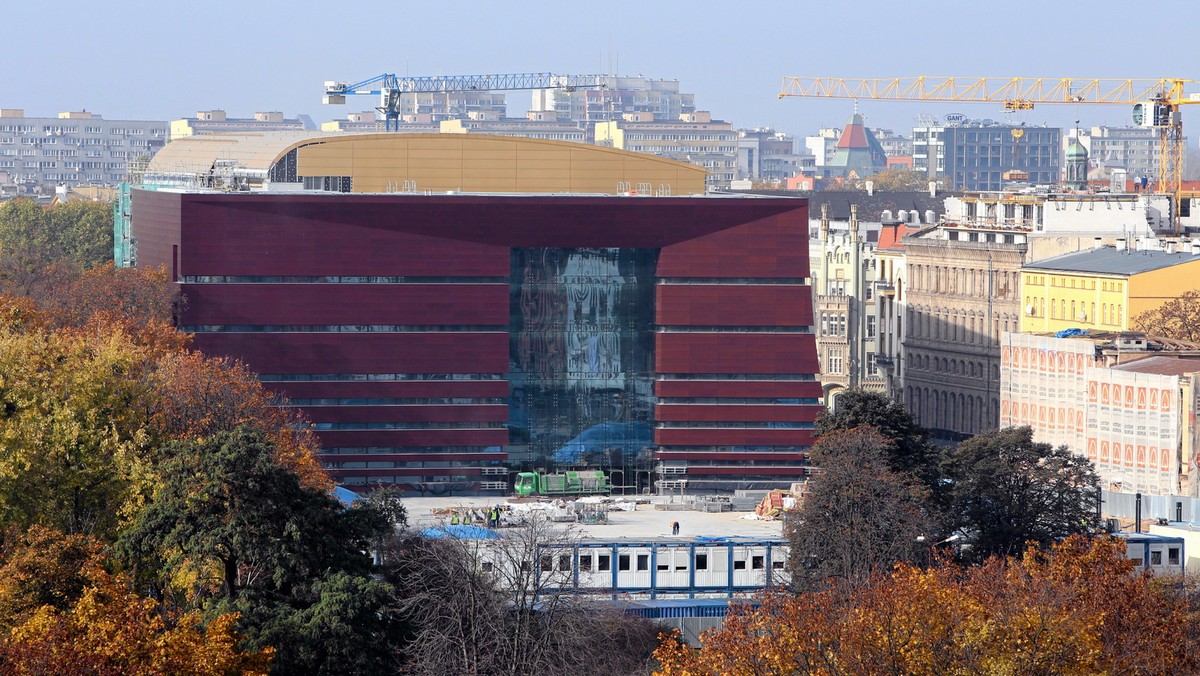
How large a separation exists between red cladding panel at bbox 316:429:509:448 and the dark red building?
4.0 inches

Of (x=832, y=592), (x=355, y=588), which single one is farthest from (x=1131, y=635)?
(x=355, y=588)

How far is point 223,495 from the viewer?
7819 centimetres

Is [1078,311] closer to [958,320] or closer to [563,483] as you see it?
[958,320]

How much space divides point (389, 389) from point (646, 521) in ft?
52.5

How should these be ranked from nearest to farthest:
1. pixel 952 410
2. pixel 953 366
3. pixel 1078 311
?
pixel 1078 311, pixel 952 410, pixel 953 366

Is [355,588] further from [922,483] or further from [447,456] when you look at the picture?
[447,456]

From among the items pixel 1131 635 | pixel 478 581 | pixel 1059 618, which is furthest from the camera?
pixel 478 581

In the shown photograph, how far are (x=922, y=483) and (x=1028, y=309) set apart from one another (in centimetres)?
6004

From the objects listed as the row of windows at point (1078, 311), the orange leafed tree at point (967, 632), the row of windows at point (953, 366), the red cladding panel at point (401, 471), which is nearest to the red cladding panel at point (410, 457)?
the red cladding panel at point (401, 471)

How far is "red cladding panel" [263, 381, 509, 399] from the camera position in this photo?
14488cm

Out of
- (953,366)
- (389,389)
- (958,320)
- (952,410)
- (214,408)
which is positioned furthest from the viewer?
(958,320)

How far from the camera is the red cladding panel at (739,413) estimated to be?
14875 cm

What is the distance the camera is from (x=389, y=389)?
146 m

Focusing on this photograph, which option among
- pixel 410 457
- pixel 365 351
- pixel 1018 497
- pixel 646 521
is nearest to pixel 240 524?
pixel 1018 497
